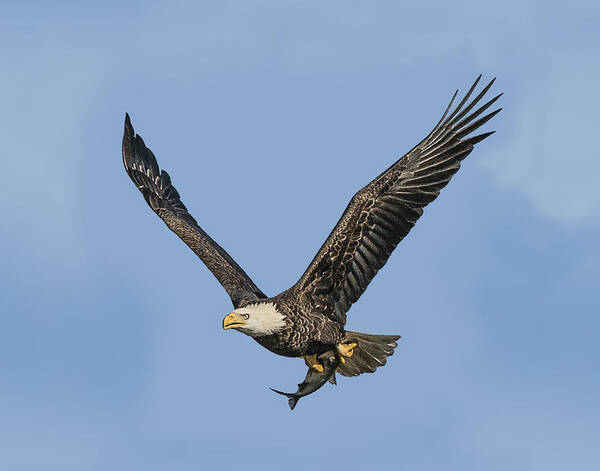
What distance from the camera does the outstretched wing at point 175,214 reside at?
16906 mm

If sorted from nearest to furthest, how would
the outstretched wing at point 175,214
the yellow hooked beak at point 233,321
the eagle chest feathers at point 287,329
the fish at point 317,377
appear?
the yellow hooked beak at point 233,321 < the eagle chest feathers at point 287,329 < the fish at point 317,377 < the outstretched wing at point 175,214

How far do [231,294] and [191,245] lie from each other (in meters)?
1.99

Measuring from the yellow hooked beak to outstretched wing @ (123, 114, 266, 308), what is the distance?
1160mm

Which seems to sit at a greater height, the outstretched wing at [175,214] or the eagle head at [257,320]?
the outstretched wing at [175,214]

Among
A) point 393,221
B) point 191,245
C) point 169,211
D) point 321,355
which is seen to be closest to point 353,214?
point 393,221

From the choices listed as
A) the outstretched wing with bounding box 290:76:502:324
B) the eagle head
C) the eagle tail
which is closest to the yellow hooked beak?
the eagle head

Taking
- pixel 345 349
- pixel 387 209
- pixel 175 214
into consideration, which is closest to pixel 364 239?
pixel 387 209

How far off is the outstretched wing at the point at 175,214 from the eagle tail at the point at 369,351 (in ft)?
4.66

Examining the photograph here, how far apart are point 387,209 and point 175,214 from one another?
4.74 m

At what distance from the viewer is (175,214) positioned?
19281 mm

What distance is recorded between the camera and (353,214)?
15445 mm

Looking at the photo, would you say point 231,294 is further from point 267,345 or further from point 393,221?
point 393,221

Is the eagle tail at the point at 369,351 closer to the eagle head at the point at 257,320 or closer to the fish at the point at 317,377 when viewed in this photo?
the fish at the point at 317,377

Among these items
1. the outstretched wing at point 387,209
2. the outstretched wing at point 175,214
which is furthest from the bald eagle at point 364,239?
the outstretched wing at point 175,214
